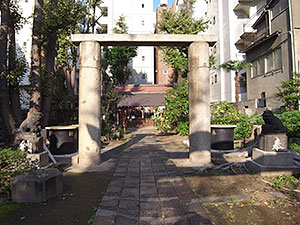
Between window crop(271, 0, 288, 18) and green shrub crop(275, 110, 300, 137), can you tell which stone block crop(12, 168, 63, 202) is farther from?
window crop(271, 0, 288, 18)

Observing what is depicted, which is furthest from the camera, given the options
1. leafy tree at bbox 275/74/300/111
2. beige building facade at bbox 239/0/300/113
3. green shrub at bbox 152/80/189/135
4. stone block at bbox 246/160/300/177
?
green shrub at bbox 152/80/189/135

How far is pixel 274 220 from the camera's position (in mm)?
2588

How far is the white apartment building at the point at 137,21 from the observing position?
2675 cm

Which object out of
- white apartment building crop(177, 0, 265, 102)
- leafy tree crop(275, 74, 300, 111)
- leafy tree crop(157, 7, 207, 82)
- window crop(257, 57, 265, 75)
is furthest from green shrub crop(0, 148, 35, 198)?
white apartment building crop(177, 0, 265, 102)

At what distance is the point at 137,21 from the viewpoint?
1081 inches

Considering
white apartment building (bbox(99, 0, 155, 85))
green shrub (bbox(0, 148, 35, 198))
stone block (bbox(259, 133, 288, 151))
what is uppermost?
white apartment building (bbox(99, 0, 155, 85))

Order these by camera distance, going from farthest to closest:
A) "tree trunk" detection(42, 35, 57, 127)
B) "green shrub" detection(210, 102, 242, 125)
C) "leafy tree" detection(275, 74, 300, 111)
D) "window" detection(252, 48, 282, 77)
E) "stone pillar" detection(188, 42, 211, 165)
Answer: "window" detection(252, 48, 282, 77), "leafy tree" detection(275, 74, 300, 111), "green shrub" detection(210, 102, 242, 125), "tree trunk" detection(42, 35, 57, 127), "stone pillar" detection(188, 42, 211, 165)

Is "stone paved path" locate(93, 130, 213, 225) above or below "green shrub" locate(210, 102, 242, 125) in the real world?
below

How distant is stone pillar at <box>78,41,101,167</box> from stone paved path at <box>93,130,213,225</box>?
1.05 metres

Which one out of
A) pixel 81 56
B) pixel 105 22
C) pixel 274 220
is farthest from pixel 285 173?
pixel 105 22

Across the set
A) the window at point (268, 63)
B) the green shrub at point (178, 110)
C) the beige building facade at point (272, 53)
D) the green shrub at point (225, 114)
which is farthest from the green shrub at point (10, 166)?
the window at point (268, 63)

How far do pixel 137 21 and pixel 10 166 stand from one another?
2786cm

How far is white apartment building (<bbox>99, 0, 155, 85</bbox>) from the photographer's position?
26.8 metres

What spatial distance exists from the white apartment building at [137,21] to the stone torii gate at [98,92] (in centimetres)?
2165
